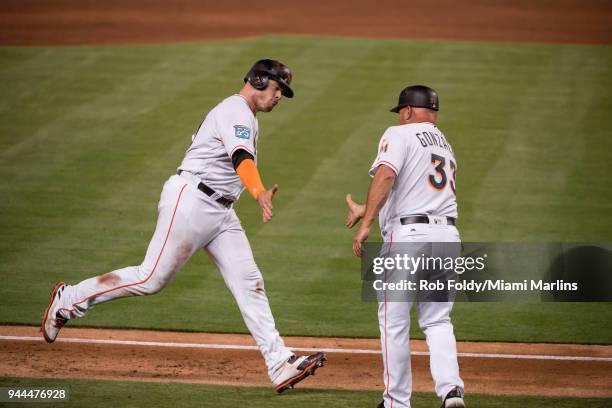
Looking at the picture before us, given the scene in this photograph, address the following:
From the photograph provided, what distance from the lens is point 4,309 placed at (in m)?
8.16

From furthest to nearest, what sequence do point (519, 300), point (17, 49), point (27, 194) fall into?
point (17, 49) → point (27, 194) → point (519, 300)

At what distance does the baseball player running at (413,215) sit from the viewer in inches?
222

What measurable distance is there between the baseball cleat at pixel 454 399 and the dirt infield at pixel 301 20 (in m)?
12.9

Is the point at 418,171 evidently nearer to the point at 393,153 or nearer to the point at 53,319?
the point at 393,153

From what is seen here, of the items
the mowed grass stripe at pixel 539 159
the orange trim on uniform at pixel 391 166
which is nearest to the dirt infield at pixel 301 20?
the mowed grass stripe at pixel 539 159

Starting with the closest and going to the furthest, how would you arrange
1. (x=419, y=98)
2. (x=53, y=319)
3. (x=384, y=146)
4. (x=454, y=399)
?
(x=454, y=399) < (x=384, y=146) < (x=419, y=98) < (x=53, y=319)

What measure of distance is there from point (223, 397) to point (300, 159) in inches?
258

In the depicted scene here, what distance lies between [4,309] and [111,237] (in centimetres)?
198

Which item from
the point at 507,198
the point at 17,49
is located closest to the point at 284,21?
the point at 17,49

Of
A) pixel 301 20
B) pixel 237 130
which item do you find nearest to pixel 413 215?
pixel 237 130

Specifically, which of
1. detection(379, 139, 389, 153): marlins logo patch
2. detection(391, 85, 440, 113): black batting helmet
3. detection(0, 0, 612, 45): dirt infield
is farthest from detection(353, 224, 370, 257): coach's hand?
detection(0, 0, 612, 45): dirt infield

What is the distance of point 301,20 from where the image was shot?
19609mm

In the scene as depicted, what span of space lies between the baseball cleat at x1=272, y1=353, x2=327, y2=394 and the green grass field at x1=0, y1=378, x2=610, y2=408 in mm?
80

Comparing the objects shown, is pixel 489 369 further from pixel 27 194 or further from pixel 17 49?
pixel 17 49
